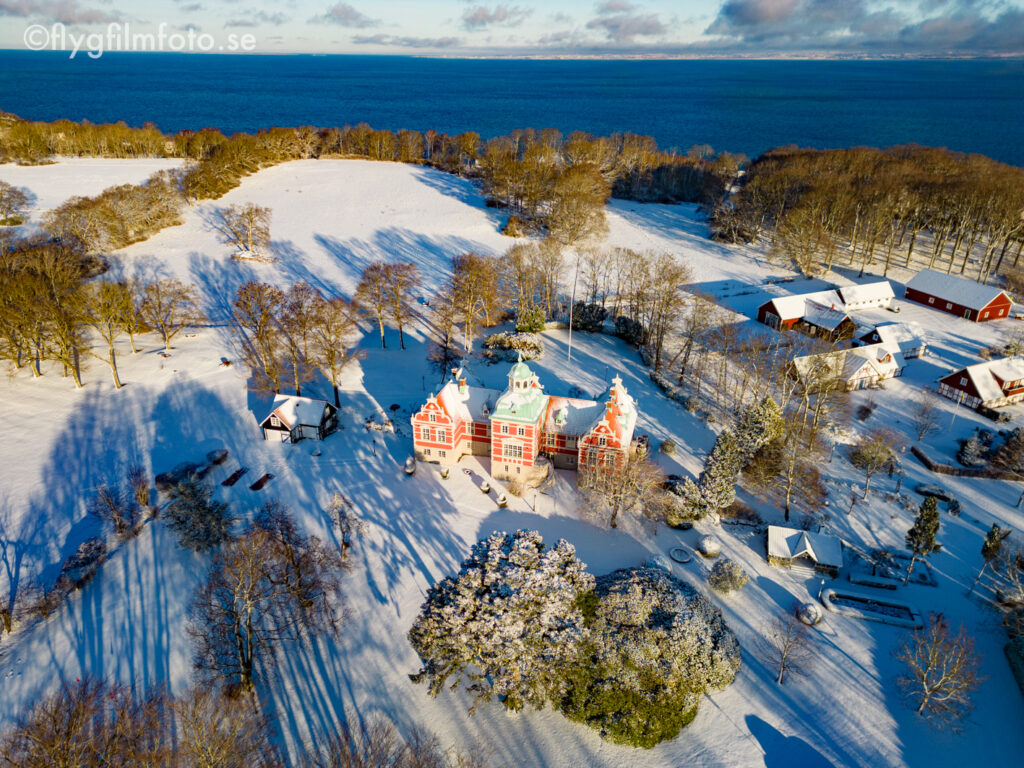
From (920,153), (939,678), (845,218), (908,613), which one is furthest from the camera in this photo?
(920,153)

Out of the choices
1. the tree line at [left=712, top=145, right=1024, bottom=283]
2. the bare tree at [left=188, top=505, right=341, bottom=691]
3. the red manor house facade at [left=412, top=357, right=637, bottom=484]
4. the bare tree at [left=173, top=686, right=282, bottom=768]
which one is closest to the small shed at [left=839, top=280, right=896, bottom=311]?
the tree line at [left=712, top=145, right=1024, bottom=283]

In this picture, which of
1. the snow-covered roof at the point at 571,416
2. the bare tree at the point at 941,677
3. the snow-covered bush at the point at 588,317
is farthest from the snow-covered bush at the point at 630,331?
the bare tree at the point at 941,677

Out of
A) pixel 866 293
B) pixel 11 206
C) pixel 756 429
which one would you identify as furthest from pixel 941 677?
pixel 11 206

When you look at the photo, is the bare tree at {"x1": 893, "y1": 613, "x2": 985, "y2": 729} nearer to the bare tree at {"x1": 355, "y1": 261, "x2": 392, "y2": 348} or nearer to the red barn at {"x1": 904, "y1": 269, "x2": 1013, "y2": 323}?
the bare tree at {"x1": 355, "y1": 261, "x2": 392, "y2": 348}

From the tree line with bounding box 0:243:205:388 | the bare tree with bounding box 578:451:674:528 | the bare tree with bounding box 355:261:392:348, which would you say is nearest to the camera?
the bare tree with bounding box 578:451:674:528

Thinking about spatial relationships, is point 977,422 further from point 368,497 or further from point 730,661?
point 368,497

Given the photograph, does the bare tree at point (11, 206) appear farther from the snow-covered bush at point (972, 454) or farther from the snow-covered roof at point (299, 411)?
the snow-covered bush at point (972, 454)

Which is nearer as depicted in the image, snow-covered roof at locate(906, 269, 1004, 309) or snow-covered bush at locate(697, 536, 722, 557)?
snow-covered bush at locate(697, 536, 722, 557)

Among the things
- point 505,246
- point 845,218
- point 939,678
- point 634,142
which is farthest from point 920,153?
point 939,678
